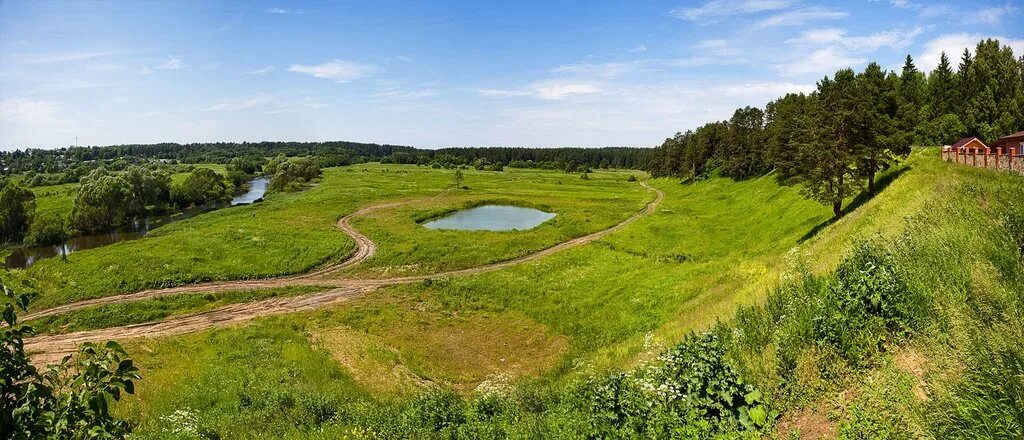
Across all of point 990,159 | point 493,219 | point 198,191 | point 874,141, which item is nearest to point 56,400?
point 990,159

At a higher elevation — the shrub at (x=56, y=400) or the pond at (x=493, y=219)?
the shrub at (x=56, y=400)

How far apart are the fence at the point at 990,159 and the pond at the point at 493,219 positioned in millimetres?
48021

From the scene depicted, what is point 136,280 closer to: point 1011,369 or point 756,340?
point 756,340

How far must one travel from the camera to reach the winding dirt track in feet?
100

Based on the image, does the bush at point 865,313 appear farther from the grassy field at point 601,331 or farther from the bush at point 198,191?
the bush at point 198,191

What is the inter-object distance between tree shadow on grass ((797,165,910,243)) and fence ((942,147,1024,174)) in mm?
3103

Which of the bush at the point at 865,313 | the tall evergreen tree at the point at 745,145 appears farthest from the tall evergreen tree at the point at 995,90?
the bush at the point at 865,313

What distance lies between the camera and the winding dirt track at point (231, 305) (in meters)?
30.5

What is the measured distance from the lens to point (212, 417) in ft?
53.5

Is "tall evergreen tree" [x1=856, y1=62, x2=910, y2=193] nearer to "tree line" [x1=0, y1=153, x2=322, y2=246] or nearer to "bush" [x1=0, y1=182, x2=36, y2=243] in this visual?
"tree line" [x1=0, y1=153, x2=322, y2=246]

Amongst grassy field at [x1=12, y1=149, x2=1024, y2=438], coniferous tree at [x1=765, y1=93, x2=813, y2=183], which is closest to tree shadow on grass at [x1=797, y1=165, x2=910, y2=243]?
grassy field at [x1=12, y1=149, x2=1024, y2=438]

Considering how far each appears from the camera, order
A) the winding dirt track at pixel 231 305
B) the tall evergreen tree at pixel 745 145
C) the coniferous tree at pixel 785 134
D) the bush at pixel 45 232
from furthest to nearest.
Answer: the tall evergreen tree at pixel 745 145
the bush at pixel 45 232
the coniferous tree at pixel 785 134
the winding dirt track at pixel 231 305

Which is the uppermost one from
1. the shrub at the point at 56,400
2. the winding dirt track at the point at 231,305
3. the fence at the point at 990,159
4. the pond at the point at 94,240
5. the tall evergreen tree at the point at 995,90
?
the tall evergreen tree at the point at 995,90

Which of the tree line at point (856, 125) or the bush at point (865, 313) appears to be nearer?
the bush at point (865, 313)
